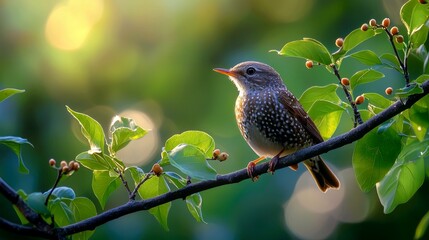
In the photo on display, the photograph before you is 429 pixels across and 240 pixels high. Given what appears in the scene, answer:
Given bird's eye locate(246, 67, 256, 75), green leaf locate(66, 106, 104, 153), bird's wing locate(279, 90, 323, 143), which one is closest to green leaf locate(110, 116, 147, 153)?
green leaf locate(66, 106, 104, 153)

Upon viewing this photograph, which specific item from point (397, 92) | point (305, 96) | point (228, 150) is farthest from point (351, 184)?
point (397, 92)

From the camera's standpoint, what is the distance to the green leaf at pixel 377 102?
312cm

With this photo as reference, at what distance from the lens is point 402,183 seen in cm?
319

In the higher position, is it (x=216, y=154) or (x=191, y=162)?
(x=191, y=162)

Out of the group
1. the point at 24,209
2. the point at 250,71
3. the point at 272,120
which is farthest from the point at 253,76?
the point at 24,209

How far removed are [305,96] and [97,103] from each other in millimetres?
2884

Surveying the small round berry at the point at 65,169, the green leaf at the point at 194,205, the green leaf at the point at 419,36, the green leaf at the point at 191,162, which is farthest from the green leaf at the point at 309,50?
the small round berry at the point at 65,169

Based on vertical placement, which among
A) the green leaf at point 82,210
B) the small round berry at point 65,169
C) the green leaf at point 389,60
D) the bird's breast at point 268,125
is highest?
the green leaf at point 389,60

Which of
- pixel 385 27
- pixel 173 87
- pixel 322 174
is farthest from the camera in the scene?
pixel 173 87

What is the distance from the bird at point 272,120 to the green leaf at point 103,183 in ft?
4.33

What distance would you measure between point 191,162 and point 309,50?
0.72 m

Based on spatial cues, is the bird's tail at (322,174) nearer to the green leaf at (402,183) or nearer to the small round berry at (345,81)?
the green leaf at (402,183)

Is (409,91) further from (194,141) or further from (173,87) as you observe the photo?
(173,87)

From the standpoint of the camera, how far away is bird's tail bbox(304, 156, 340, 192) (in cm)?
485
